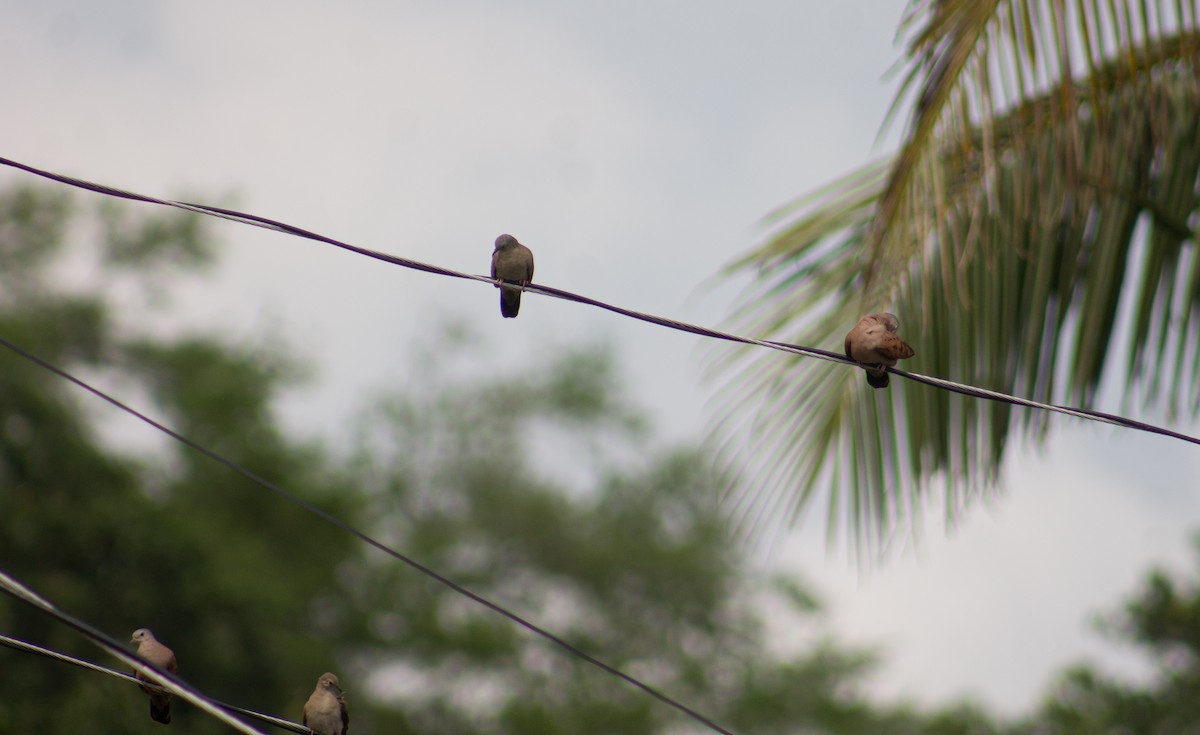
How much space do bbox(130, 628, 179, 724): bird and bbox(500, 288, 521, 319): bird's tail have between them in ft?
6.79

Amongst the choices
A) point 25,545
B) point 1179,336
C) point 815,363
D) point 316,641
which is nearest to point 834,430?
point 815,363

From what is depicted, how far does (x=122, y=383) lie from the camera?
32.3m

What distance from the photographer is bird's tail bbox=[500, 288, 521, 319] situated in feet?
21.4

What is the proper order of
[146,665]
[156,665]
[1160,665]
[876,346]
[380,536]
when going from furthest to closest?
[380,536]
[1160,665]
[156,665]
[876,346]
[146,665]

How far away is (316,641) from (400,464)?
10.4m

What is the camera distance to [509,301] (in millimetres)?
6586

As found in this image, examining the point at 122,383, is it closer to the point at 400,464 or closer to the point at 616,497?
the point at 400,464

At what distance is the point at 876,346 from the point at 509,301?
220 cm

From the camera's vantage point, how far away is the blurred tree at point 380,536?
68.8ft

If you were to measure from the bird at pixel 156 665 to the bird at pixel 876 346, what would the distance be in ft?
8.60

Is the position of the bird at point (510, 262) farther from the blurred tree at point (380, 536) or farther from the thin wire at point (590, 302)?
the blurred tree at point (380, 536)

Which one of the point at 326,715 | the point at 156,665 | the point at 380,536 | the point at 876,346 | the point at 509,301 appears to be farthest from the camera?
the point at 380,536

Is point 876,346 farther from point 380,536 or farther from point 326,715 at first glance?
point 380,536

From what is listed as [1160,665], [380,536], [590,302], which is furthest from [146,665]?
[380,536]
